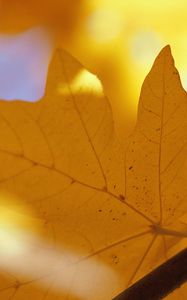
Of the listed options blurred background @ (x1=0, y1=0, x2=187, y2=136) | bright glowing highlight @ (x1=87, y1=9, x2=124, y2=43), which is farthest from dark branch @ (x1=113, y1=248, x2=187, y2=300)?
bright glowing highlight @ (x1=87, y1=9, x2=124, y2=43)

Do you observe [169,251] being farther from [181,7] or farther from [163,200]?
[181,7]

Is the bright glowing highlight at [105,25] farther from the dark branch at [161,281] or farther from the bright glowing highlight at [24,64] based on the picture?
the dark branch at [161,281]

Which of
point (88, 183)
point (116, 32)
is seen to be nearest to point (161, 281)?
point (88, 183)

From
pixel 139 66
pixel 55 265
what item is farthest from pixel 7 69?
pixel 55 265

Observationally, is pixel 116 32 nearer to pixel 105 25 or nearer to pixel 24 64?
pixel 105 25

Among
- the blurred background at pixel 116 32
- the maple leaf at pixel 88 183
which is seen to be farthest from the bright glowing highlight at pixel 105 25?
the maple leaf at pixel 88 183

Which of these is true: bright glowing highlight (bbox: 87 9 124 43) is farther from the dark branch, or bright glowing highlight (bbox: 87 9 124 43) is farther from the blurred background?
the dark branch
